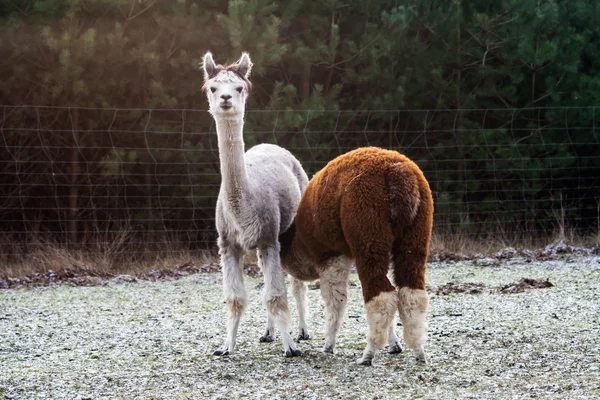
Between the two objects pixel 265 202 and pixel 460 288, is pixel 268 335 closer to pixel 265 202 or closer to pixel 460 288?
pixel 265 202

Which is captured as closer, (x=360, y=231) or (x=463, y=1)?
(x=360, y=231)

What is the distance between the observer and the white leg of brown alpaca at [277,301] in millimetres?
6277

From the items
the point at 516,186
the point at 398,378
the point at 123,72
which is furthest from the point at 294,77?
the point at 398,378

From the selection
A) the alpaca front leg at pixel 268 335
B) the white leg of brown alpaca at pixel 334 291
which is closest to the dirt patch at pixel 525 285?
the alpaca front leg at pixel 268 335

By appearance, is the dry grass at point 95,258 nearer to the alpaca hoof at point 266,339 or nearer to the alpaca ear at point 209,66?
the alpaca hoof at point 266,339

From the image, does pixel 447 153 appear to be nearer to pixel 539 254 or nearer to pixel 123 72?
pixel 539 254

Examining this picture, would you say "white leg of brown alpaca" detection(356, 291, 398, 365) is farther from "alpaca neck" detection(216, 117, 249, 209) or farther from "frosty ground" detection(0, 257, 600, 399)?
"alpaca neck" detection(216, 117, 249, 209)

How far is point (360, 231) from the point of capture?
222 inches

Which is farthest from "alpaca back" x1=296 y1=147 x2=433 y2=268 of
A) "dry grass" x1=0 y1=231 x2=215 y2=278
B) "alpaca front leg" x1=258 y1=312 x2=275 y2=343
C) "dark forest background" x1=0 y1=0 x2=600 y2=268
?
"dark forest background" x1=0 y1=0 x2=600 y2=268

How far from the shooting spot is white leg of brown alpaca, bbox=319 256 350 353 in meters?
6.17

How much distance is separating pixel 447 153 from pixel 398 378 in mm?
11262

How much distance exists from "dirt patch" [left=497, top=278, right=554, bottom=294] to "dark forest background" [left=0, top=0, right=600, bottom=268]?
4437mm

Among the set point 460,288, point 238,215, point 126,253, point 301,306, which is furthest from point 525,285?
point 126,253

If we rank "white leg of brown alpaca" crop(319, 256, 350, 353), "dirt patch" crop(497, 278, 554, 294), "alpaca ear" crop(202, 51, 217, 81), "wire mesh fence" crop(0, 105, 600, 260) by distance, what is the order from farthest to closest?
"wire mesh fence" crop(0, 105, 600, 260) → "dirt patch" crop(497, 278, 554, 294) → "alpaca ear" crop(202, 51, 217, 81) → "white leg of brown alpaca" crop(319, 256, 350, 353)
